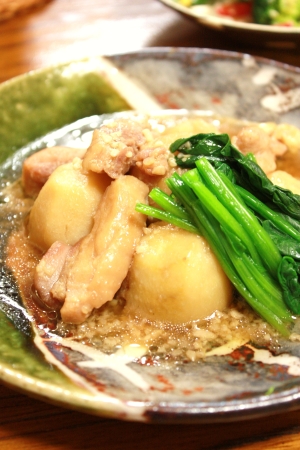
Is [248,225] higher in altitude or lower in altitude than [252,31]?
lower

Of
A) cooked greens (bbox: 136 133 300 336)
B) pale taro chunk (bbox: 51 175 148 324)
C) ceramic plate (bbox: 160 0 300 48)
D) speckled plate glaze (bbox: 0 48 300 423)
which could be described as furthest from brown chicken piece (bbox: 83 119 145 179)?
ceramic plate (bbox: 160 0 300 48)

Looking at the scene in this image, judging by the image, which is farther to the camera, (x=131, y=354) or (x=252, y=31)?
(x=252, y=31)

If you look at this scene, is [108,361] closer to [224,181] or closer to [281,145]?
[224,181]

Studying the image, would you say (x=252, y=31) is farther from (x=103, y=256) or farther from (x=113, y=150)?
(x=103, y=256)

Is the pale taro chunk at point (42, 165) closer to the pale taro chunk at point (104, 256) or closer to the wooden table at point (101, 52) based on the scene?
the pale taro chunk at point (104, 256)

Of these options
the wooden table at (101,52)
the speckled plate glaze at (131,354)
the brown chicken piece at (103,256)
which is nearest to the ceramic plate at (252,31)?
the wooden table at (101,52)

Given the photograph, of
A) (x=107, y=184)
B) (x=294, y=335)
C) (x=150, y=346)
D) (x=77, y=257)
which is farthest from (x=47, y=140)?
(x=294, y=335)

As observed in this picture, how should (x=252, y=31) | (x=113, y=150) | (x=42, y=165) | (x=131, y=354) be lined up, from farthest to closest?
(x=252, y=31)
(x=42, y=165)
(x=113, y=150)
(x=131, y=354)

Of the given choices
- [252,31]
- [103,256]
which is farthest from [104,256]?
[252,31]
